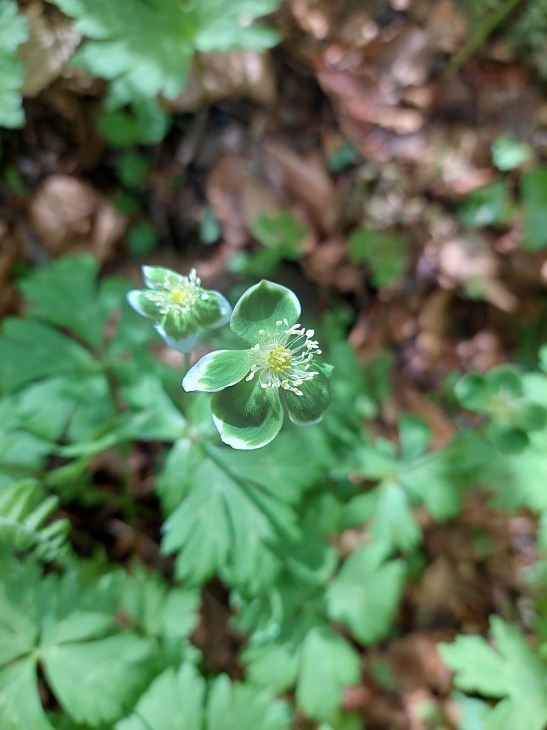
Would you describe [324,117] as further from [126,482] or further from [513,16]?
[126,482]

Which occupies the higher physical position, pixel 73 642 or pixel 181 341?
pixel 181 341

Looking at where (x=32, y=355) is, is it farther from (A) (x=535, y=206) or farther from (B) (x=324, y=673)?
(A) (x=535, y=206)

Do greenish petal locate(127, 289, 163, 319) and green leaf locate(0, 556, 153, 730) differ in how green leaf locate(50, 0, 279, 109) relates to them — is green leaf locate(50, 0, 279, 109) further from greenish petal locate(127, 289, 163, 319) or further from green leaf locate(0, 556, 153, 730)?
green leaf locate(0, 556, 153, 730)

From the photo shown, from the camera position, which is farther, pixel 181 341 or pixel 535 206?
pixel 535 206

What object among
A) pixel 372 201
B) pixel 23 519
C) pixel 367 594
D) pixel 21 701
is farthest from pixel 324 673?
pixel 372 201

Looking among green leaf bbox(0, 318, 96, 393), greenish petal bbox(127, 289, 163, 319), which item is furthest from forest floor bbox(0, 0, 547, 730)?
greenish petal bbox(127, 289, 163, 319)

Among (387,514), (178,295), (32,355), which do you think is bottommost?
(387,514)
